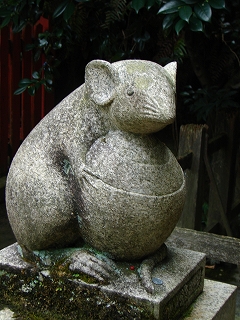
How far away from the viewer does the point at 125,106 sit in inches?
87.2

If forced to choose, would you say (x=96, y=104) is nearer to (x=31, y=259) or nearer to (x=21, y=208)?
(x=21, y=208)

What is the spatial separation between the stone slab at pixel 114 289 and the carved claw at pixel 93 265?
35 mm

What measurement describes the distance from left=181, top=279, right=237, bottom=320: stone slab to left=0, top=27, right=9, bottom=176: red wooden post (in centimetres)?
299

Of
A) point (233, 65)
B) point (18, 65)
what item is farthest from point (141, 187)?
point (18, 65)

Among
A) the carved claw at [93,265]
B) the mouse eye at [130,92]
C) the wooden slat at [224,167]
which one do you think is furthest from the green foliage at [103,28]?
the carved claw at [93,265]

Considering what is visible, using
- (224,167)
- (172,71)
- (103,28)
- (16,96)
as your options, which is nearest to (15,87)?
(16,96)

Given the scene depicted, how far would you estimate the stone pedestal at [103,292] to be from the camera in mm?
2250

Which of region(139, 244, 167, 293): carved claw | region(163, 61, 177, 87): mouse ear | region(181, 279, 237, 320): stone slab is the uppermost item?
region(163, 61, 177, 87): mouse ear

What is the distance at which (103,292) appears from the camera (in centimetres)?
228

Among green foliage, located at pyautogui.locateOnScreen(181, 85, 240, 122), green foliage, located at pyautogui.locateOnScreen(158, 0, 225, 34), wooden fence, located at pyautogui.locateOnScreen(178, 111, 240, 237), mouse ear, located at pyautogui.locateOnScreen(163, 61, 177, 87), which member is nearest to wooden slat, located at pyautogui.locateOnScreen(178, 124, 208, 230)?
wooden fence, located at pyautogui.locateOnScreen(178, 111, 240, 237)

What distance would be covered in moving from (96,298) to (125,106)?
79cm

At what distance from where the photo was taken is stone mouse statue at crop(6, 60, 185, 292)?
2.23m

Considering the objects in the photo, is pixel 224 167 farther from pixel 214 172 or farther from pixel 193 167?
pixel 193 167

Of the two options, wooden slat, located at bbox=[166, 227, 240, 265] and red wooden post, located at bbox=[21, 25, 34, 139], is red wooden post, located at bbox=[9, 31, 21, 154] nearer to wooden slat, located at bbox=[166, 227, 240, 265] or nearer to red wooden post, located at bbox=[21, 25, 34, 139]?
red wooden post, located at bbox=[21, 25, 34, 139]
